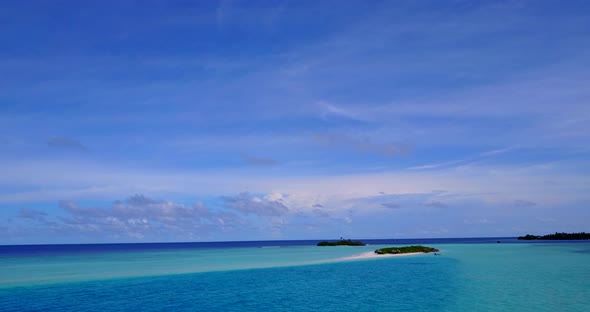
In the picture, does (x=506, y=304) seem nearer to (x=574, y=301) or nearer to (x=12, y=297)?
(x=574, y=301)

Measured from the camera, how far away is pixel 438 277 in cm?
5331

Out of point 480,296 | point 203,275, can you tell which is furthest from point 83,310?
point 480,296

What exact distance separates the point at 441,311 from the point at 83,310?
27320 mm

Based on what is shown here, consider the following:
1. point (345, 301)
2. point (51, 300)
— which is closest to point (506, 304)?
point (345, 301)

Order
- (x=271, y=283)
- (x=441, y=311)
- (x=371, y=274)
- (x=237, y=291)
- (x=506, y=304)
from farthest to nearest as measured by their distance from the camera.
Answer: (x=371, y=274) → (x=271, y=283) → (x=237, y=291) → (x=506, y=304) → (x=441, y=311)

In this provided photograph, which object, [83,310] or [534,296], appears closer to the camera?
[83,310]

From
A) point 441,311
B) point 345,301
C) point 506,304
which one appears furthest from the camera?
point 345,301

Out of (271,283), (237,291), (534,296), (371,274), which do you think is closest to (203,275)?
(271,283)

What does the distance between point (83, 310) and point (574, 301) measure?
38.6 meters

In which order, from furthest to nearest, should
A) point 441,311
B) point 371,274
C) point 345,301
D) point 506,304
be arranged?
point 371,274 → point 345,301 → point 506,304 → point 441,311

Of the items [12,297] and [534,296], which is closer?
[534,296]

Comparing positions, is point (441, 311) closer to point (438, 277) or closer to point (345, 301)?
point (345, 301)

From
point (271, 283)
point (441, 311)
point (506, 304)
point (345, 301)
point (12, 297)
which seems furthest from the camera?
point (271, 283)

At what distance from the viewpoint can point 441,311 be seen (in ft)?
106
